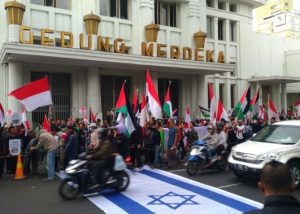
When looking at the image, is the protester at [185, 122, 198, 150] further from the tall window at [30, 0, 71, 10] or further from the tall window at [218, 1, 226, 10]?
the tall window at [218, 1, 226, 10]

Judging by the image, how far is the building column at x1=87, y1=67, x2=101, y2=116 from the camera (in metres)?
21.8

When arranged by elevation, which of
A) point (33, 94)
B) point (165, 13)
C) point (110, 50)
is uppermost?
point (165, 13)

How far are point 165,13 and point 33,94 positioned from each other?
16.4m

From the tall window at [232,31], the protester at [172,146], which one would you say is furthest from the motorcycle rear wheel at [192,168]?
the tall window at [232,31]

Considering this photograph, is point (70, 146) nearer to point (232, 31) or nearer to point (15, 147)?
point (15, 147)

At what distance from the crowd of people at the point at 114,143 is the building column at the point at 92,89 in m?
6.56

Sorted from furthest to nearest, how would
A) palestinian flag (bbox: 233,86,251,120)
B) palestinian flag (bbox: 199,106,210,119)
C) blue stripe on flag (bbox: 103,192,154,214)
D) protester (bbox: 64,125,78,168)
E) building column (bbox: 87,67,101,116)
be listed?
palestinian flag (bbox: 199,106,210,119)
building column (bbox: 87,67,101,116)
palestinian flag (bbox: 233,86,251,120)
protester (bbox: 64,125,78,168)
blue stripe on flag (bbox: 103,192,154,214)

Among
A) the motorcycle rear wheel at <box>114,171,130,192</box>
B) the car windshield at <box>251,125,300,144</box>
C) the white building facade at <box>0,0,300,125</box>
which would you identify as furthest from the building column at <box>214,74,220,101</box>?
the motorcycle rear wheel at <box>114,171,130,192</box>

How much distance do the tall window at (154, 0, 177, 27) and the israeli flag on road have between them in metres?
17.9

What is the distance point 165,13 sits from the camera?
27156 millimetres

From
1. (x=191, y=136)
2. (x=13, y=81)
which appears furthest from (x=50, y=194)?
(x=13, y=81)

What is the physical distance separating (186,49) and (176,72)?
6.57 ft

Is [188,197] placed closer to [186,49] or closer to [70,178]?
[70,178]

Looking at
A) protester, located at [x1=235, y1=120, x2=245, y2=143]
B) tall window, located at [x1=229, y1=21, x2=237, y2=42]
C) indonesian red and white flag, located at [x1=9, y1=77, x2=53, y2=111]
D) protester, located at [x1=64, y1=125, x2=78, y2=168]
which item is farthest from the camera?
tall window, located at [x1=229, y1=21, x2=237, y2=42]
